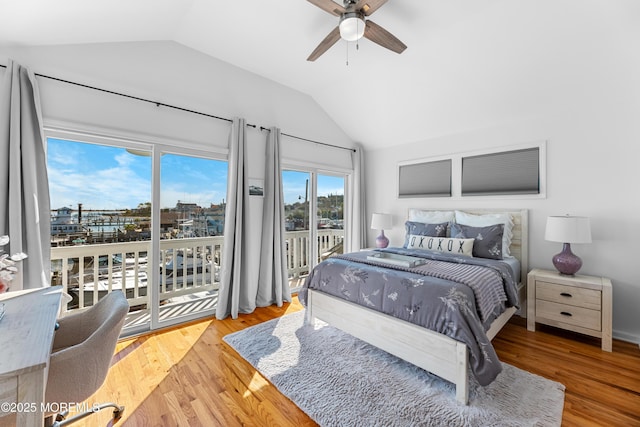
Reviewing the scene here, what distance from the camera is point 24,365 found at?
2.94 feet

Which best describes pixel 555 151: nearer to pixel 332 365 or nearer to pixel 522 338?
pixel 522 338

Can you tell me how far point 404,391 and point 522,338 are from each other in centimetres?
158

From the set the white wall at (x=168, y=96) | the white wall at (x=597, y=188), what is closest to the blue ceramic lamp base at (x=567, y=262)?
the white wall at (x=597, y=188)

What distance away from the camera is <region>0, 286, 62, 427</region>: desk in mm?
886

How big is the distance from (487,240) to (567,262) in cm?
69

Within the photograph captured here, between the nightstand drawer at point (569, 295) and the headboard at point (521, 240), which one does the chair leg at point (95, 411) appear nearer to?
the nightstand drawer at point (569, 295)

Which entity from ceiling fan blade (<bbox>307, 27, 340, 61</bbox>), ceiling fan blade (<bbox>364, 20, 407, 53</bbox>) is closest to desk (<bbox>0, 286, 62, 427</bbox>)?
ceiling fan blade (<bbox>307, 27, 340, 61</bbox>)

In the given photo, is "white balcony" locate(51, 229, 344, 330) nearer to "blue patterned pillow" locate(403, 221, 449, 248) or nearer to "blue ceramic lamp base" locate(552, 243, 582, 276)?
"blue patterned pillow" locate(403, 221, 449, 248)

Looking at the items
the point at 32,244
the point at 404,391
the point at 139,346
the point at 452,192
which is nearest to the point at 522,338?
the point at 404,391

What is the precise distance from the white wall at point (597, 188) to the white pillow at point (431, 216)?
0.55 meters

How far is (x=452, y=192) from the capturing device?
387 centimetres

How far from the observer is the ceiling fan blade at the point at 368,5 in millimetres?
1793

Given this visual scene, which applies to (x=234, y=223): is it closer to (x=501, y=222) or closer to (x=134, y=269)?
(x=134, y=269)

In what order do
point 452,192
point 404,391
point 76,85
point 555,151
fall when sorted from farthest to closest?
point 452,192
point 555,151
point 76,85
point 404,391
